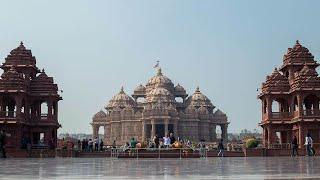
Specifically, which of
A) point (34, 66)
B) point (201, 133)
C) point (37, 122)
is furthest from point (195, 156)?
point (201, 133)

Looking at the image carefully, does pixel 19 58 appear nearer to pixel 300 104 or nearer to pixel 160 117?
pixel 300 104

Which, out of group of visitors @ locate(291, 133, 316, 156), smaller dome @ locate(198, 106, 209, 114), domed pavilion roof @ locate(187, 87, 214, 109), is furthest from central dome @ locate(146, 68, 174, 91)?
group of visitors @ locate(291, 133, 316, 156)

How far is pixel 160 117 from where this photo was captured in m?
97.3

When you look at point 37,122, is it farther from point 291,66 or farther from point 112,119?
point 112,119

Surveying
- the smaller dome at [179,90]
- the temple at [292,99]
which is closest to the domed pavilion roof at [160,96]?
the smaller dome at [179,90]

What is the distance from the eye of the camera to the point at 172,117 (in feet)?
324

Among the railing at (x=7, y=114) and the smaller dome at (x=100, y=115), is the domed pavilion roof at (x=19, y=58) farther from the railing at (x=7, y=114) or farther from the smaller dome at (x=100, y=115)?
the smaller dome at (x=100, y=115)

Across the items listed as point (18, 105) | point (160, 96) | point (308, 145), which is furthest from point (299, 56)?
point (160, 96)

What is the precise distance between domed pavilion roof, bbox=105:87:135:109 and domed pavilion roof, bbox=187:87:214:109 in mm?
11918

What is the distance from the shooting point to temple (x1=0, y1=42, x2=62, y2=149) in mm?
51219

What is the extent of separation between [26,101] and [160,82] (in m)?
60.2

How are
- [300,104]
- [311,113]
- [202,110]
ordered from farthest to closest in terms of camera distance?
[202,110] → [311,113] → [300,104]

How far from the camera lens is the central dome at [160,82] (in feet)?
370

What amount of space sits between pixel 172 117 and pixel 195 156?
2357 inches
